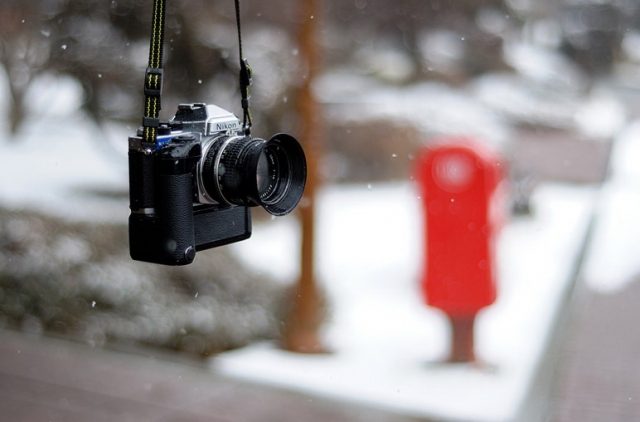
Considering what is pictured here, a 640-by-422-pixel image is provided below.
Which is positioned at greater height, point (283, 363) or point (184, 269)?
point (184, 269)

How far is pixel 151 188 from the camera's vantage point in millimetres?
1783

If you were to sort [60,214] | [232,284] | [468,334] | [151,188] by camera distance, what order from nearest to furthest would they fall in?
[151,188]
[468,334]
[232,284]
[60,214]

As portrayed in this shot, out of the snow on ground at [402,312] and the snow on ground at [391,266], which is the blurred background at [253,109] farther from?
the snow on ground at [402,312]

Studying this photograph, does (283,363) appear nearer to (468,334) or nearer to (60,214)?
(468,334)

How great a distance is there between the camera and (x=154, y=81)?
1681 millimetres

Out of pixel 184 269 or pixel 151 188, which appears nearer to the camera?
pixel 151 188

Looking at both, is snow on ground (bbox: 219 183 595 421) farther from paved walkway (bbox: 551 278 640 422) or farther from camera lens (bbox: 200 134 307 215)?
camera lens (bbox: 200 134 307 215)

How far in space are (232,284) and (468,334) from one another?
5.48ft

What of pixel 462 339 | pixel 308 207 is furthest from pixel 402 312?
pixel 308 207

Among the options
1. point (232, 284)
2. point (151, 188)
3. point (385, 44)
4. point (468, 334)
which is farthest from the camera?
point (385, 44)

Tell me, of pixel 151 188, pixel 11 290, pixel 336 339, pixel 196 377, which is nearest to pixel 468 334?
pixel 336 339

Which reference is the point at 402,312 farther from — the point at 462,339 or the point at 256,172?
the point at 256,172

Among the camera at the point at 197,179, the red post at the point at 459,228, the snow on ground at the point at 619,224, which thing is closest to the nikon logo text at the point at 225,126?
the camera at the point at 197,179

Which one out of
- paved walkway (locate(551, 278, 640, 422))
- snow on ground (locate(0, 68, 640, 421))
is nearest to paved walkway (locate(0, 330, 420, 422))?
snow on ground (locate(0, 68, 640, 421))
